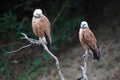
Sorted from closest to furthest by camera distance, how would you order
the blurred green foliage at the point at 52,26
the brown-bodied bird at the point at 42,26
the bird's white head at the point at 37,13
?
the bird's white head at the point at 37,13 < the brown-bodied bird at the point at 42,26 < the blurred green foliage at the point at 52,26

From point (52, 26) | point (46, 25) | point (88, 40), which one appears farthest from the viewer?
point (52, 26)

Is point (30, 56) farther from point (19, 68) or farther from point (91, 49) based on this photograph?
point (91, 49)

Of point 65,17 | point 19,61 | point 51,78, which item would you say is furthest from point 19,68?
point 65,17

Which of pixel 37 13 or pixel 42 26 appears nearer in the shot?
pixel 37 13

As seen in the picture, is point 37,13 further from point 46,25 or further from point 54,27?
point 54,27

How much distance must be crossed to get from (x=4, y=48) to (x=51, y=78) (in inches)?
40.4

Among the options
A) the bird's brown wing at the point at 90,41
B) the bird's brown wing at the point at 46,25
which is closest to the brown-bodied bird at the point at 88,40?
the bird's brown wing at the point at 90,41

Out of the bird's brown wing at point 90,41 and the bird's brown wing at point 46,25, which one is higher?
the bird's brown wing at point 46,25

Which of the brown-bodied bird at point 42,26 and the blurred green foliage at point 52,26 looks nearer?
the brown-bodied bird at point 42,26

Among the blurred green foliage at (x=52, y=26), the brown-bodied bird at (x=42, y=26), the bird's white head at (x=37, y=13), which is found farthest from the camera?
the blurred green foliage at (x=52, y=26)

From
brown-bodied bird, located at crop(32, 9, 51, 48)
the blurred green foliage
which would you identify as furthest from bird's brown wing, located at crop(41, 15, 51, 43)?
the blurred green foliage

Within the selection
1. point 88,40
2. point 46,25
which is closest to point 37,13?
point 46,25

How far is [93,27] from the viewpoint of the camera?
25.6 feet

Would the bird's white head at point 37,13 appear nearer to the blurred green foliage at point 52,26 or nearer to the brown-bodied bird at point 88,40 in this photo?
the brown-bodied bird at point 88,40
